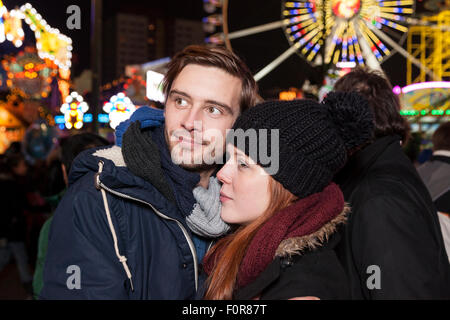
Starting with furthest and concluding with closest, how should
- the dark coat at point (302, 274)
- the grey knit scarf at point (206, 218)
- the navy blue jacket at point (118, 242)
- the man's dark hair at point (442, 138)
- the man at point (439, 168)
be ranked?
the man's dark hair at point (442, 138) < the man at point (439, 168) < the grey knit scarf at point (206, 218) < the navy blue jacket at point (118, 242) < the dark coat at point (302, 274)

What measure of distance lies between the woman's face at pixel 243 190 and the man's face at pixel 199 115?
0.23 m

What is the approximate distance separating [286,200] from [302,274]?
1.01 feet

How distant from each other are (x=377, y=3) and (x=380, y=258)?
9.50 metres

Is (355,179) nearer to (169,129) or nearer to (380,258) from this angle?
(380,258)

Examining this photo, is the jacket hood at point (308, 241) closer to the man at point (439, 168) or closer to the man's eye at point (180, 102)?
the man's eye at point (180, 102)

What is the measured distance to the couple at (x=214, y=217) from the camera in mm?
1477

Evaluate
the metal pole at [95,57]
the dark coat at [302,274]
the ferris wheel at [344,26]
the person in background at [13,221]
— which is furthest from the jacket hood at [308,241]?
the ferris wheel at [344,26]

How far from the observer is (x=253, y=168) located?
63.8 inches

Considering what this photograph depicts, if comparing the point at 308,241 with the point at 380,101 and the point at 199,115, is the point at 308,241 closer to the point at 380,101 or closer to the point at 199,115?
the point at 199,115

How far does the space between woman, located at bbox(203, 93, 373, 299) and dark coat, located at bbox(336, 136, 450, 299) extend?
0.12m

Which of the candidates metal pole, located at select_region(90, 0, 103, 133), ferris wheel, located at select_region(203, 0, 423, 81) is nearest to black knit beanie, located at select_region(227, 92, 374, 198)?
metal pole, located at select_region(90, 0, 103, 133)

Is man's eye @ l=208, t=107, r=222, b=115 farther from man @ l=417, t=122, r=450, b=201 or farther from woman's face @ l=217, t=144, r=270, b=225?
man @ l=417, t=122, r=450, b=201

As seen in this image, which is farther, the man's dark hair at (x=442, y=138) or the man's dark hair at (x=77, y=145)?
the man's dark hair at (x=442, y=138)
